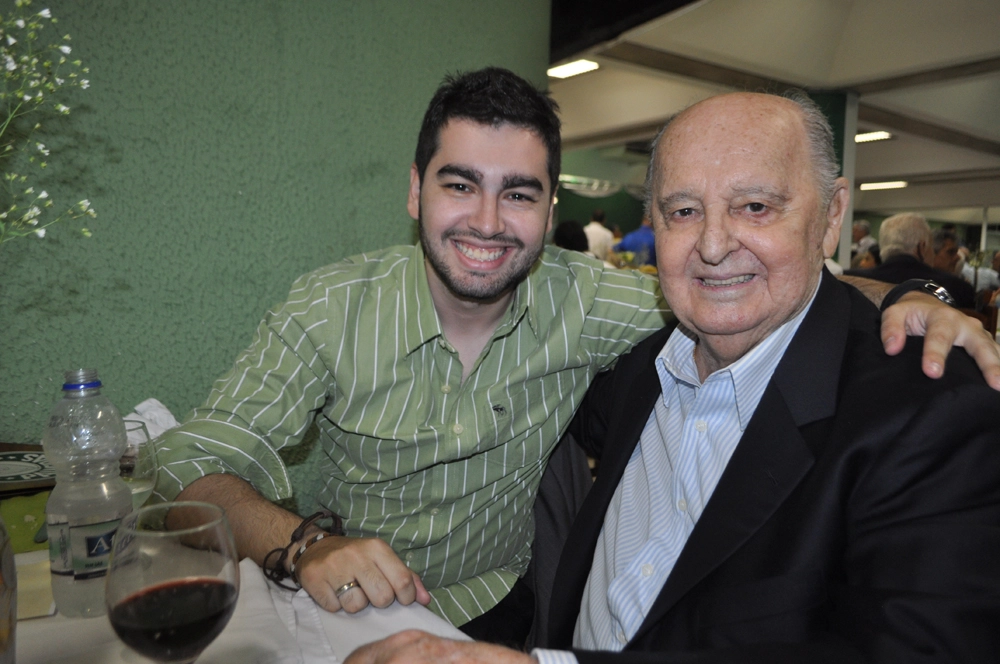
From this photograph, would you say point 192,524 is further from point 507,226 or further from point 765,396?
point 507,226

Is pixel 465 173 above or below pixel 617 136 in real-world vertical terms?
below

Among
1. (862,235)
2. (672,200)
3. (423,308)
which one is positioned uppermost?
(862,235)

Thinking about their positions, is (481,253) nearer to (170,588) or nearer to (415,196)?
(415,196)

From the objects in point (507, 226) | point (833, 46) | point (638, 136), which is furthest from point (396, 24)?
point (638, 136)

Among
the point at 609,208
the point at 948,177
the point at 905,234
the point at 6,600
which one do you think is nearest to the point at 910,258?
the point at 905,234

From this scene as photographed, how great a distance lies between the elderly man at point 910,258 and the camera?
4.73 metres

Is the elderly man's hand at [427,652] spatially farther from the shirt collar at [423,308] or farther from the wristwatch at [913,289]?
the wristwatch at [913,289]

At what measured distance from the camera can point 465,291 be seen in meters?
1.60

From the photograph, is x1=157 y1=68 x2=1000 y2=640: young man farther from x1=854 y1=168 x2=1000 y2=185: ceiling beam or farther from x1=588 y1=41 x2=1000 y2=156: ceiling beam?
x1=854 y1=168 x2=1000 y2=185: ceiling beam

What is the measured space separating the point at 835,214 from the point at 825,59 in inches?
263

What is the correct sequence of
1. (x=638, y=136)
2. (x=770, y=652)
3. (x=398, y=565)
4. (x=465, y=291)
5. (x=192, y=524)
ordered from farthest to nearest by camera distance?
1. (x=638, y=136)
2. (x=465, y=291)
3. (x=398, y=565)
4. (x=770, y=652)
5. (x=192, y=524)

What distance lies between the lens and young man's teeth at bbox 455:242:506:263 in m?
1.62

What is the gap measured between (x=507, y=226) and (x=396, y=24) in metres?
1.15

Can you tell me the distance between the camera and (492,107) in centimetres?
162
